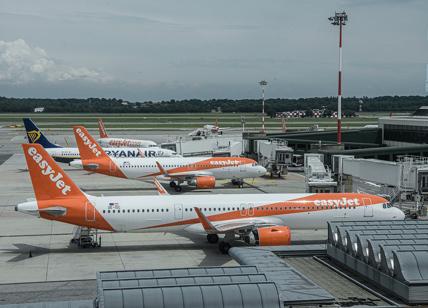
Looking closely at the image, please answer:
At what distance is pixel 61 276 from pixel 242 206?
12.6m

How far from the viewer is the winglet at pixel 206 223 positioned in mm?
37938

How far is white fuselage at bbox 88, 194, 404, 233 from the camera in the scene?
4003 centimetres

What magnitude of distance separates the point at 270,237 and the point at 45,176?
14.6 m

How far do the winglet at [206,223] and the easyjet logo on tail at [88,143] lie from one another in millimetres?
34489

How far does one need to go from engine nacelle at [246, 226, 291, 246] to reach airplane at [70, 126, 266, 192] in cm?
3094

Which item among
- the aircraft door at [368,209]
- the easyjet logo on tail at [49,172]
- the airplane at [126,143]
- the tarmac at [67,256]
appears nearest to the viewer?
the tarmac at [67,256]

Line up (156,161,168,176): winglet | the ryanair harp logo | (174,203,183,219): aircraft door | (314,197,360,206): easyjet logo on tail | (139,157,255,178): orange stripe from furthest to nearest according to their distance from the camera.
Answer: the ryanair harp logo → (139,157,255,178): orange stripe → (156,161,168,176): winglet → (314,197,360,206): easyjet logo on tail → (174,203,183,219): aircraft door

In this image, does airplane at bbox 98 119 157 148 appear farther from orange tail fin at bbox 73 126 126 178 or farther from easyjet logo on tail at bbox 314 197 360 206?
easyjet logo on tail at bbox 314 197 360 206

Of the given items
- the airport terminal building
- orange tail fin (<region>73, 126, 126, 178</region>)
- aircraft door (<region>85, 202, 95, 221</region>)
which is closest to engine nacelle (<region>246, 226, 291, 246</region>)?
aircraft door (<region>85, 202, 95, 221</region>)

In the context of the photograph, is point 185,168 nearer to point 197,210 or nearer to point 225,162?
point 225,162

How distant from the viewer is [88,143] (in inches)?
2832

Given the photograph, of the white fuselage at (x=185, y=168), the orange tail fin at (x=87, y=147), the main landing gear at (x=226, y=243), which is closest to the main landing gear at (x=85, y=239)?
the main landing gear at (x=226, y=243)

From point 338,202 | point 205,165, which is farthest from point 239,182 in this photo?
point 338,202

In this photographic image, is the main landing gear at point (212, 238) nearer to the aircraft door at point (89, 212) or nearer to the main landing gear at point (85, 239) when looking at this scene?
the main landing gear at point (85, 239)
